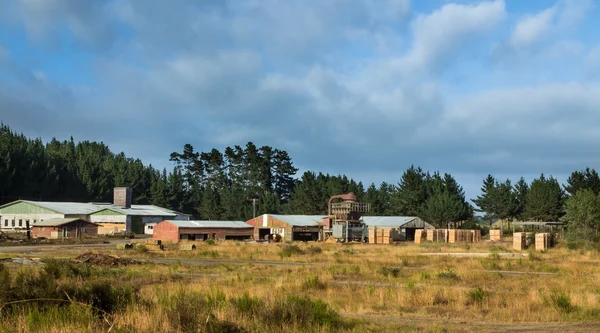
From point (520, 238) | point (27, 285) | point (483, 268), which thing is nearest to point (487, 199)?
point (520, 238)

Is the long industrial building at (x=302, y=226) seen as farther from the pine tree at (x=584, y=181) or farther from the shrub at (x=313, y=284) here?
the shrub at (x=313, y=284)

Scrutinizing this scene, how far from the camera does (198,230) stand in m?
78.9

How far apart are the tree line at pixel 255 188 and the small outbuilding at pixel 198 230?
18.2 metres

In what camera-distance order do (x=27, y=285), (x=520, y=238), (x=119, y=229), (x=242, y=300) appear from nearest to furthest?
(x=27, y=285) → (x=242, y=300) → (x=520, y=238) → (x=119, y=229)

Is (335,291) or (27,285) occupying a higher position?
(27,285)

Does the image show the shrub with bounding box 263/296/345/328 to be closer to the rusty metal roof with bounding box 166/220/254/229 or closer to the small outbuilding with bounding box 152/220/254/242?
the small outbuilding with bounding box 152/220/254/242

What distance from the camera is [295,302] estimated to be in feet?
44.2

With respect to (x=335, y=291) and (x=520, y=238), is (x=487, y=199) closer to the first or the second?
(x=520, y=238)

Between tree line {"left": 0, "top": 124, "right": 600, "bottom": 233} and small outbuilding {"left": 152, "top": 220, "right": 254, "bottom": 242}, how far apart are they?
1819 centimetres

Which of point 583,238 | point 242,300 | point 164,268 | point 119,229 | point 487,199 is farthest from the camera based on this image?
point 487,199

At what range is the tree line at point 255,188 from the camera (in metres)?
96.2

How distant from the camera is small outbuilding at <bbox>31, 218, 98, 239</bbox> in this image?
264ft

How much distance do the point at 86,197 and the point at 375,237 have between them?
8616cm

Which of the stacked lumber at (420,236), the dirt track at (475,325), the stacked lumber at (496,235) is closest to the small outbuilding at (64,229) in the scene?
the stacked lumber at (420,236)
